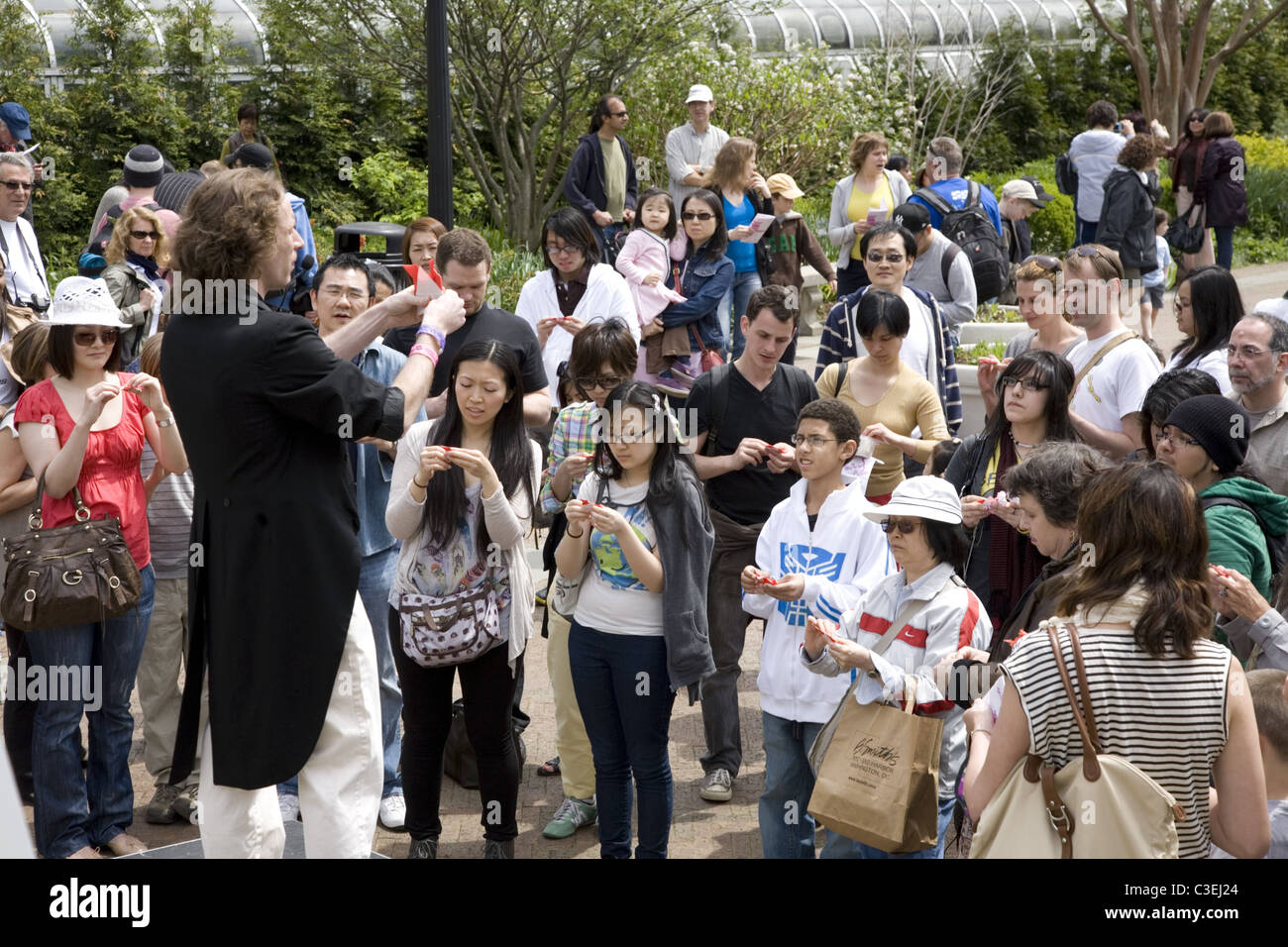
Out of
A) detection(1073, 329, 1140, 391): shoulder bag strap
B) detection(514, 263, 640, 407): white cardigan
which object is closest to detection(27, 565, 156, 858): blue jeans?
detection(514, 263, 640, 407): white cardigan

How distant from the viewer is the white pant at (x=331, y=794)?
389cm

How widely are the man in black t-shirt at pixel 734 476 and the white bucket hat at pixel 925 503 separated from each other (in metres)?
1.52

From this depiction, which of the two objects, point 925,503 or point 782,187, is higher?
point 782,187

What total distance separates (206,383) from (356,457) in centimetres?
200

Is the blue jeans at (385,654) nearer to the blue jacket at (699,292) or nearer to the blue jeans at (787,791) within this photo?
the blue jeans at (787,791)

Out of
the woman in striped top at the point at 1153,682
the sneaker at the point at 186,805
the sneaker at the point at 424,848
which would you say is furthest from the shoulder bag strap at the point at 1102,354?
the sneaker at the point at 186,805

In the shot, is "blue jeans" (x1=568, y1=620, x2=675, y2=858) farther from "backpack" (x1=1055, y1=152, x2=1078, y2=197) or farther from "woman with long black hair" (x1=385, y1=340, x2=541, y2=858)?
"backpack" (x1=1055, y1=152, x2=1078, y2=197)

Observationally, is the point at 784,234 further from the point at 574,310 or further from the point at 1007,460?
the point at 1007,460

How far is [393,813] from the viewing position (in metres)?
5.69

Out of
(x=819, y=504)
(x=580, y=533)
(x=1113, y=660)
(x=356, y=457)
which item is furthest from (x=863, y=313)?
(x=1113, y=660)

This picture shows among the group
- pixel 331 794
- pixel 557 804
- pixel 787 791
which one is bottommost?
pixel 557 804

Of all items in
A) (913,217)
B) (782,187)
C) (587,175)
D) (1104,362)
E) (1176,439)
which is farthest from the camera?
(587,175)

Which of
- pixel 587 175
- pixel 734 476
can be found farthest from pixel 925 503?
pixel 587 175

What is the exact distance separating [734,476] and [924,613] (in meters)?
1.83
